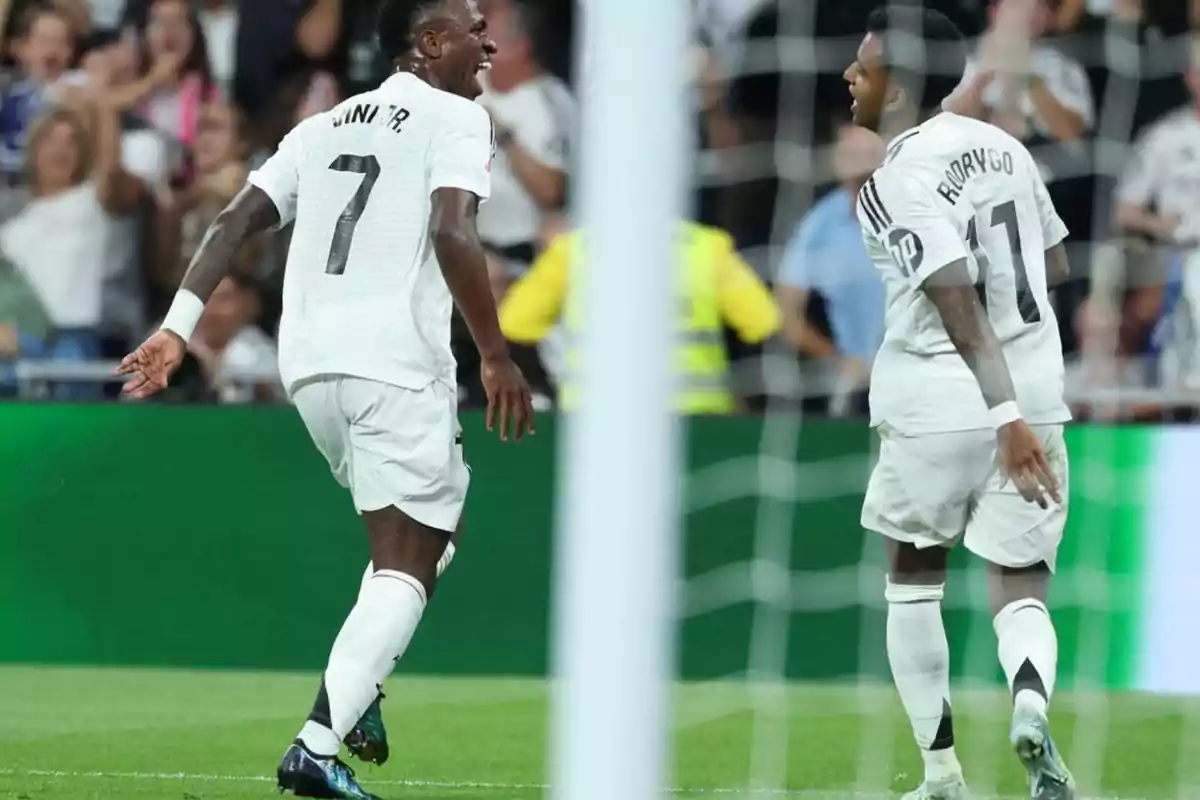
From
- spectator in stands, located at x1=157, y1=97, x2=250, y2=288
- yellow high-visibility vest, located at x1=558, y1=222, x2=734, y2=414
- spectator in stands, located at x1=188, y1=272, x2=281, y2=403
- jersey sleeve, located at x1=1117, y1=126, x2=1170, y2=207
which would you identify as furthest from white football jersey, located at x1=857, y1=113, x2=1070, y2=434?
spectator in stands, located at x1=157, y1=97, x2=250, y2=288

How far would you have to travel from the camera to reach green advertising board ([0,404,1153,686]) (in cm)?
857

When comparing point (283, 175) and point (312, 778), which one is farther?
point (283, 175)

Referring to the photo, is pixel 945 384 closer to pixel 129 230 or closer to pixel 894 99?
pixel 894 99

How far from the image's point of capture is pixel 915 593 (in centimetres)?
544

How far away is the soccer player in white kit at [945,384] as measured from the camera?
5.29 meters

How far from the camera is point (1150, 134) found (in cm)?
839

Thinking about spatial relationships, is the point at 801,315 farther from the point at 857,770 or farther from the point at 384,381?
the point at 384,381

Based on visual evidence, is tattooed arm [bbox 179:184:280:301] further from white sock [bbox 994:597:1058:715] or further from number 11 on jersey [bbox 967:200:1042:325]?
white sock [bbox 994:597:1058:715]

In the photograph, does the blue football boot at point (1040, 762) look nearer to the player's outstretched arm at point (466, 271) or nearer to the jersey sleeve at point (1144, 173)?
the player's outstretched arm at point (466, 271)

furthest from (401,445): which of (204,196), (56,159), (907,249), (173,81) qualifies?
(173,81)

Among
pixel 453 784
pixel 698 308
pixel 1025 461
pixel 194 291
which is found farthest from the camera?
pixel 698 308

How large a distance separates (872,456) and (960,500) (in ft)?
10.1

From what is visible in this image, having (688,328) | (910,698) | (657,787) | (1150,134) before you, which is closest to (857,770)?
(910,698)

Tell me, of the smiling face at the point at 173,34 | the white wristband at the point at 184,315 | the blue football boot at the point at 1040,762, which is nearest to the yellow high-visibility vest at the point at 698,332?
the smiling face at the point at 173,34
